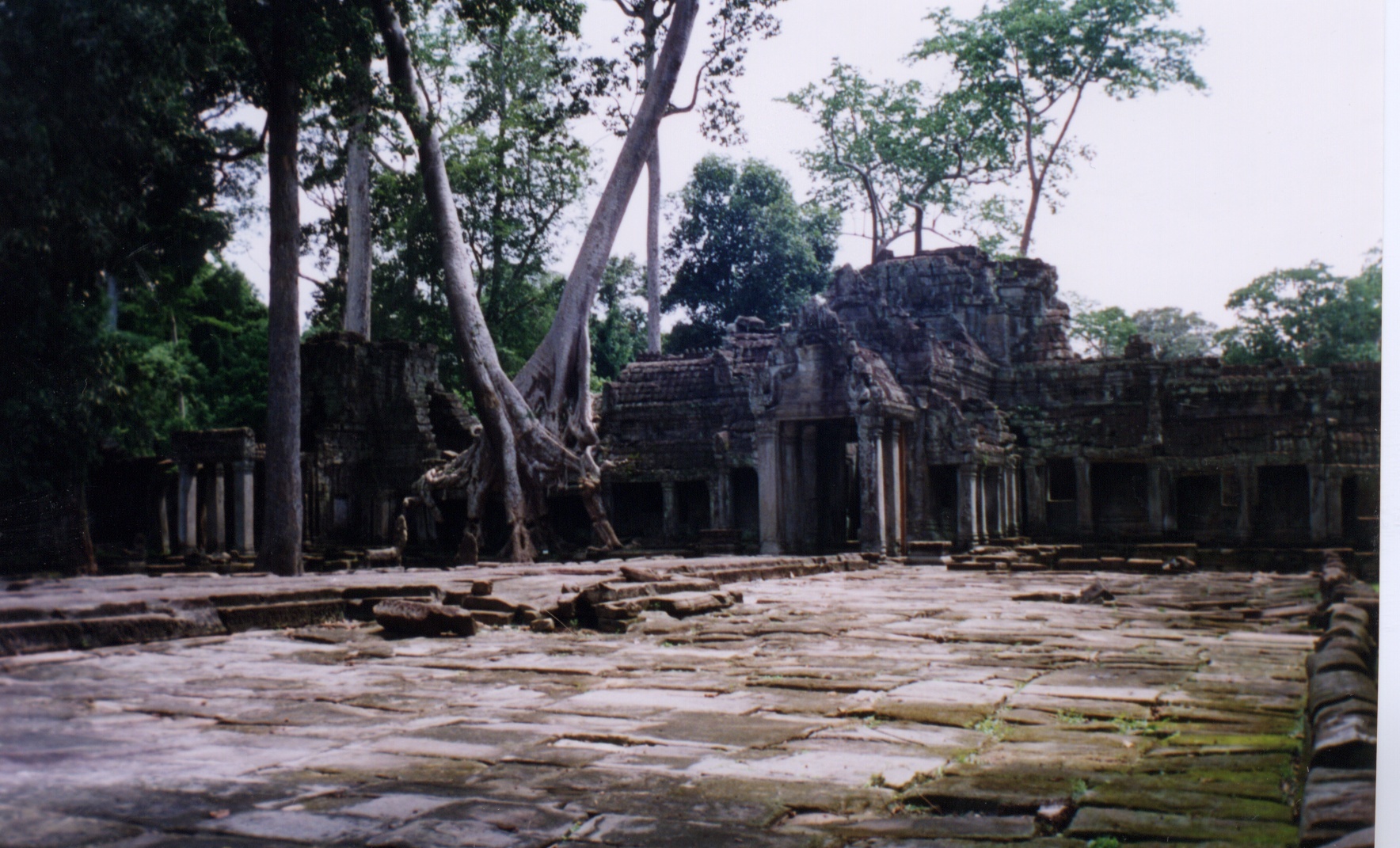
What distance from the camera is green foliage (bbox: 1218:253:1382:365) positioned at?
3818 millimetres

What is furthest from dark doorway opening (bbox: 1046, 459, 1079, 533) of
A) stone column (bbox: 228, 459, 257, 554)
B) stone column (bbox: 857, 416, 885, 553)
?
stone column (bbox: 228, 459, 257, 554)

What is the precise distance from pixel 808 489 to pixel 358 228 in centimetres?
829

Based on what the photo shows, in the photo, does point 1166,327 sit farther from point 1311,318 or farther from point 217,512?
point 217,512

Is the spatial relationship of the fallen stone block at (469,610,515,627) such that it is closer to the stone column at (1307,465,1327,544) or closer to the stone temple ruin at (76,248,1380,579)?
the stone temple ruin at (76,248,1380,579)

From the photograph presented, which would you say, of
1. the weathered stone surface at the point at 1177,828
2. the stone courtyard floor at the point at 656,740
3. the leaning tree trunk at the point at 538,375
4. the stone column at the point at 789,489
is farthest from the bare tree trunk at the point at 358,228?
the weathered stone surface at the point at 1177,828

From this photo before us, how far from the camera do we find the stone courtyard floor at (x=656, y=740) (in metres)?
2.61

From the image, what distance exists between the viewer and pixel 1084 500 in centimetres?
2012

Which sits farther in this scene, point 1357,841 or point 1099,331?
point 1099,331

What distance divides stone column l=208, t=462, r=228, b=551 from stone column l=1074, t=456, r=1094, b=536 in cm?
1519

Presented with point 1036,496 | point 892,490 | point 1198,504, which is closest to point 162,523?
point 892,490

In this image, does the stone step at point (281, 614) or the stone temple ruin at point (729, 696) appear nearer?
the stone temple ruin at point (729, 696)

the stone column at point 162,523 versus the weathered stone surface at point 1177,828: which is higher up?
the stone column at point 162,523

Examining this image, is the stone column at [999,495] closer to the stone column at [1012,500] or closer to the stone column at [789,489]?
the stone column at [1012,500]

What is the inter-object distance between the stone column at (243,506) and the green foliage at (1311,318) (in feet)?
56.3
